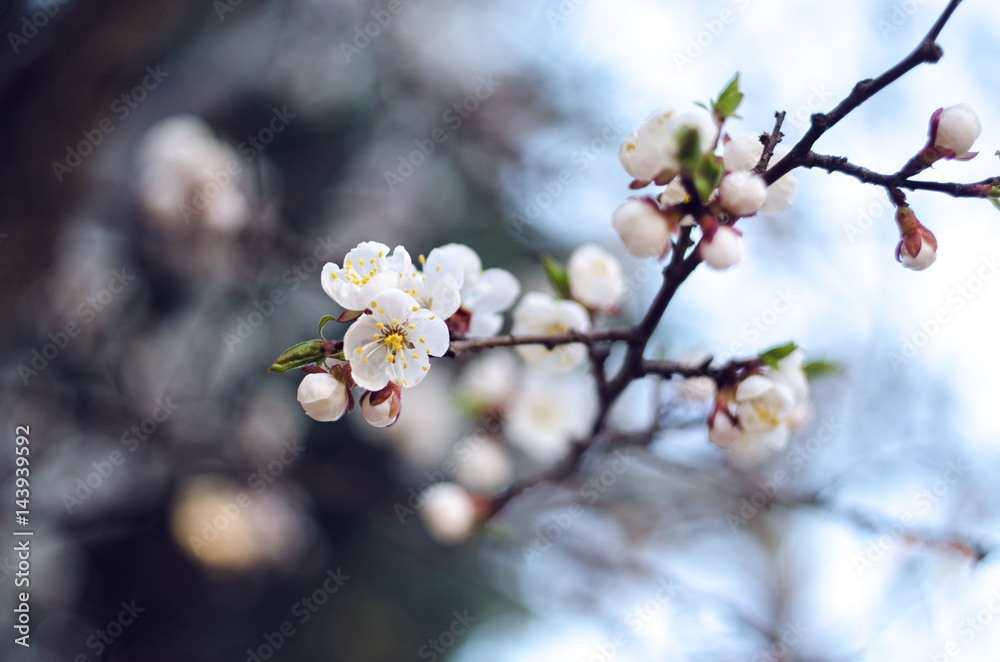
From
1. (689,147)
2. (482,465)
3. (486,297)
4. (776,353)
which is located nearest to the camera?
(689,147)

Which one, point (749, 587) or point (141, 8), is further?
point (749, 587)

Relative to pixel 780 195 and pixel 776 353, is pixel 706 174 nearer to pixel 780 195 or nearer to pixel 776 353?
pixel 780 195

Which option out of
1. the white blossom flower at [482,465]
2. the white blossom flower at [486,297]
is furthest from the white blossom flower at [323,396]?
the white blossom flower at [482,465]

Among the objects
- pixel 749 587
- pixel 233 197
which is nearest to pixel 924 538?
pixel 749 587

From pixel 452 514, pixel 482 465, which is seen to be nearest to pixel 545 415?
pixel 482 465

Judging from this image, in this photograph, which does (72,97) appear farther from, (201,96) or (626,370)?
(626,370)

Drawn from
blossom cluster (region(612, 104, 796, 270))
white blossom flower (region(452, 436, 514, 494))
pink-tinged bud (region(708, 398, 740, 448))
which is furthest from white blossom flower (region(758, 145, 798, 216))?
white blossom flower (region(452, 436, 514, 494))
